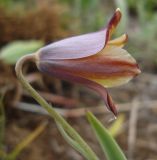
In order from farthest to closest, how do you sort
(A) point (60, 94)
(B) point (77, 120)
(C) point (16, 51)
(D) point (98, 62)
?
(A) point (60, 94), (B) point (77, 120), (C) point (16, 51), (D) point (98, 62)

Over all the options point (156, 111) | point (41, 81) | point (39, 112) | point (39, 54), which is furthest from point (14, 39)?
point (39, 54)

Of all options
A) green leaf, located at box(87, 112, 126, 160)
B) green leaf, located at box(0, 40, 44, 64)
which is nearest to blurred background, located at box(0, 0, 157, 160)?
green leaf, located at box(0, 40, 44, 64)

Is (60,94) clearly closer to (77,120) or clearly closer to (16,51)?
(77,120)

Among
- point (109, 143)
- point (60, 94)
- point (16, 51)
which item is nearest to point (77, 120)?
point (60, 94)

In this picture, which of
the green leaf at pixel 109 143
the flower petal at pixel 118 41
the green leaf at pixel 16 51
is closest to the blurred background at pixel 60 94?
the green leaf at pixel 16 51

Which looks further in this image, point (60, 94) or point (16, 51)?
point (60, 94)

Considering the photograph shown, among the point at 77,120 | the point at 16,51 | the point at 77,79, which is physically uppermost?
the point at 77,79

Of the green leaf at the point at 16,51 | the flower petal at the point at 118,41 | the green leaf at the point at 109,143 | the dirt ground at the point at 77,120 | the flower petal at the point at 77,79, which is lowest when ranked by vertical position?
Result: the dirt ground at the point at 77,120

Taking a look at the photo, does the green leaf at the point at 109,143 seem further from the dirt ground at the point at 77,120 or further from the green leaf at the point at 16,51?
the green leaf at the point at 16,51
